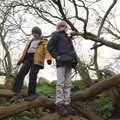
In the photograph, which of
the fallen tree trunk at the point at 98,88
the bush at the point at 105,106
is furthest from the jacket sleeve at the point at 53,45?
the bush at the point at 105,106

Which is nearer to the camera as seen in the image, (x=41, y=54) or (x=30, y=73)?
(x=41, y=54)

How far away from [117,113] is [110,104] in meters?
0.71

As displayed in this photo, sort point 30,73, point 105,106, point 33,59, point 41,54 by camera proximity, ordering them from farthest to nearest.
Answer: point 105,106, point 33,59, point 30,73, point 41,54

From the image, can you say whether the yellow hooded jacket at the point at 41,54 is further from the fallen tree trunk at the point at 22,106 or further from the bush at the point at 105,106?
the bush at the point at 105,106

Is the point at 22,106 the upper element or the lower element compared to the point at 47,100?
lower

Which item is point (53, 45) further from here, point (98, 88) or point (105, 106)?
point (105, 106)

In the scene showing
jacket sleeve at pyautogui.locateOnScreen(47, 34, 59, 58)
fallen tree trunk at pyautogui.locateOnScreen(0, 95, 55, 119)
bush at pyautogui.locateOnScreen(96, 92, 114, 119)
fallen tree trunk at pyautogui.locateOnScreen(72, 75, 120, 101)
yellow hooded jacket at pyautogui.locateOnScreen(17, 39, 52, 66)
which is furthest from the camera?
bush at pyautogui.locateOnScreen(96, 92, 114, 119)

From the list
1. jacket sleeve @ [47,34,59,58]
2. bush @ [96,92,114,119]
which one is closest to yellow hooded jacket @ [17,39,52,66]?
jacket sleeve @ [47,34,59,58]

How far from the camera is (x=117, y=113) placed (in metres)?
11.4

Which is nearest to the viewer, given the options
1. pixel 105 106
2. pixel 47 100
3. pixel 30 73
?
pixel 30 73

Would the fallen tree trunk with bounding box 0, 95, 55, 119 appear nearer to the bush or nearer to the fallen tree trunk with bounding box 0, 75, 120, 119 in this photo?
the fallen tree trunk with bounding box 0, 75, 120, 119

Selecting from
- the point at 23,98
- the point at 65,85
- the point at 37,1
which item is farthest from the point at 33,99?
the point at 37,1

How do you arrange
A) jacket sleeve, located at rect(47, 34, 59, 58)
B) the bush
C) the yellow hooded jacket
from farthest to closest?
the bush → the yellow hooded jacket → jacket sleeve, located at rect(47, 34, 59, 58)

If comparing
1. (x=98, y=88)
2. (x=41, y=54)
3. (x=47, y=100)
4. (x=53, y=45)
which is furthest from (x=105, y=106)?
(x=53, y=45)
